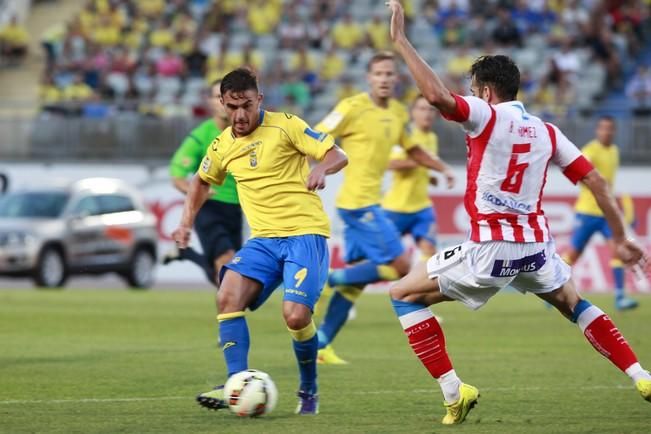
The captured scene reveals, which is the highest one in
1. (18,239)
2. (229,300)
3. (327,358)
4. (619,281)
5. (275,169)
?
(275,169)

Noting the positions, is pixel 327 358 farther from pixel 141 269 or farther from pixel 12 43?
pixel 12 43

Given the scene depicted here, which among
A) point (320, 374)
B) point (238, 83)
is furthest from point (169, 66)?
point (238, 83)

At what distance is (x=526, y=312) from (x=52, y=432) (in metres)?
12.7

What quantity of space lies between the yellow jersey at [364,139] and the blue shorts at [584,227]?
6285mm

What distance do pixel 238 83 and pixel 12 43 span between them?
25.9 metres

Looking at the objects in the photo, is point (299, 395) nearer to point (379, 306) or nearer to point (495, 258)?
point (495, 258)

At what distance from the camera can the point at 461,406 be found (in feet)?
28.3

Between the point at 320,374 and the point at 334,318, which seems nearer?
the point at 320,374

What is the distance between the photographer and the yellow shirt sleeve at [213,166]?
30.9 ft

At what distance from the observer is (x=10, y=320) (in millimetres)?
17656

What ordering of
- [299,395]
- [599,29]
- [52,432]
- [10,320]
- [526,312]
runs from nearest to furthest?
[52,432] → [299,395] → [10,320] → [526,312] → [599,29]

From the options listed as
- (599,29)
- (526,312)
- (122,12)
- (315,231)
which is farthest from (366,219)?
(122,12)

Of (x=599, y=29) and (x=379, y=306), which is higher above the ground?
(x=599, y=29)

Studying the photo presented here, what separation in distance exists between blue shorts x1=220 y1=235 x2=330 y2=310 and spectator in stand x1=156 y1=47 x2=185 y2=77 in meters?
21.6
